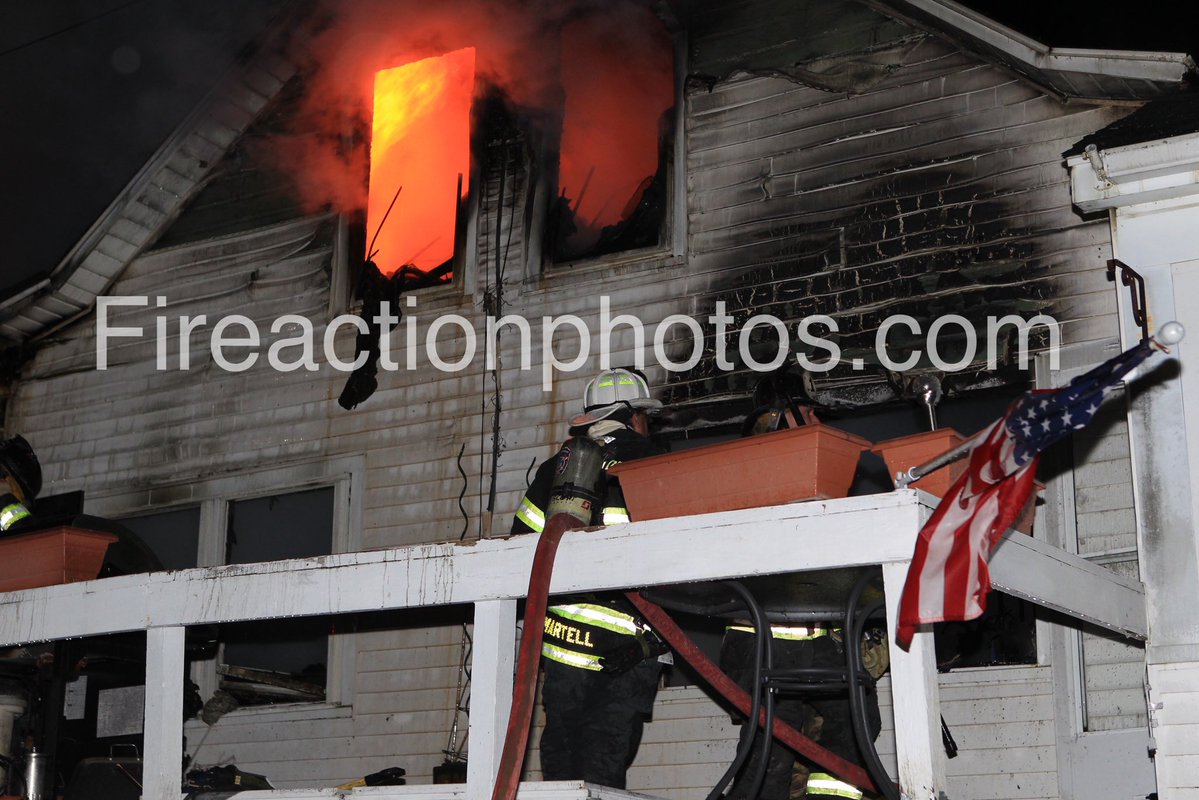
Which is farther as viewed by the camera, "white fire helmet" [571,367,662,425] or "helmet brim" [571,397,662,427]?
"white fire helmet" [571,367,662,425]

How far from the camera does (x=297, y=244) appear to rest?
389 inches

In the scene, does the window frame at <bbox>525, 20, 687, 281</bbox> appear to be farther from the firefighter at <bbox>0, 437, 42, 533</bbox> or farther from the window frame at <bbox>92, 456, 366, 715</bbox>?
the firefighter at <bbox>0, 437, 42, 533</bbox>

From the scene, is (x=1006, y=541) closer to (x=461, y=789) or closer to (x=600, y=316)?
(x=461, y=789)

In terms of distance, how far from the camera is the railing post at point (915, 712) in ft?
13.4

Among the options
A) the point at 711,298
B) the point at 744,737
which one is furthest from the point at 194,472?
the point at 744,737

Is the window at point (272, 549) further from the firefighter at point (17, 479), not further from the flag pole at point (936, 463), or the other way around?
the flag pole at point (936, 463)

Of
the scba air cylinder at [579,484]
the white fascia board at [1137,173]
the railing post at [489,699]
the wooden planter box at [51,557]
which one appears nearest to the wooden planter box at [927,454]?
the scba air cylinder at [579,484]

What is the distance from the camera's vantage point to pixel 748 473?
186 inches

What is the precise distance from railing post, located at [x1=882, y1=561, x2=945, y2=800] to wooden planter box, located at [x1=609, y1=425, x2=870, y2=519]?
47cm

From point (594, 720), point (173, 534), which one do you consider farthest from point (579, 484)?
Answer: point (173, 534)

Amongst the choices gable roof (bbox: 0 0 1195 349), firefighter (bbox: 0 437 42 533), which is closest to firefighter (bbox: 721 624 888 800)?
firefighter (bbox: 0 437 42 533)

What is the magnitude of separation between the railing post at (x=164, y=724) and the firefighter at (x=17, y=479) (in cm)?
225

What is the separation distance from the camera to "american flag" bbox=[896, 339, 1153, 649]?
13.4 feet

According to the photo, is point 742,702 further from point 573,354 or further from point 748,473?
point 573,354
